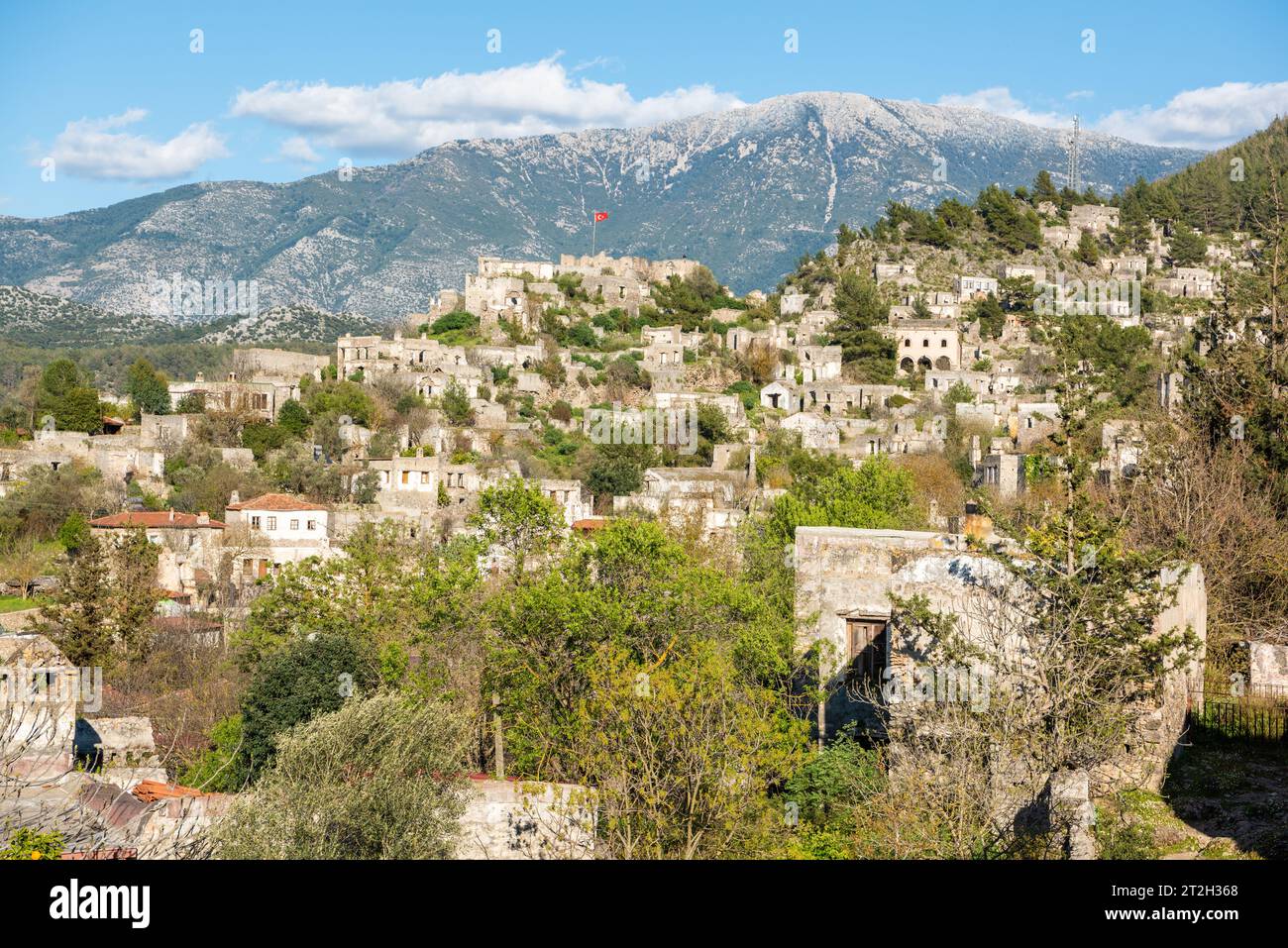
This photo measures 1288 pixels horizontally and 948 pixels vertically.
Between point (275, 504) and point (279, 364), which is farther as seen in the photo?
point (279, 364)

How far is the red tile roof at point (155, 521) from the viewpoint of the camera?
41.6 meters

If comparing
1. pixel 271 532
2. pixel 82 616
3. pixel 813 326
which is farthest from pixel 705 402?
pixel 82 616

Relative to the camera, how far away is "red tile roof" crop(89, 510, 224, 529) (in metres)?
41.6

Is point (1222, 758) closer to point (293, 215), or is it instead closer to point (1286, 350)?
point (1286, 350)

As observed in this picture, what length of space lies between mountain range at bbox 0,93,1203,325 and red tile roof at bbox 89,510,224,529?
7584 centimetres

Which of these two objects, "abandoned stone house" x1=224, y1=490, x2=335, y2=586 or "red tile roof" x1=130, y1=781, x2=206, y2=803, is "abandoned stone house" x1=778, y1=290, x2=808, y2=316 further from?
"red tile roof" x1=130, y1=781, x2=206, y2=803

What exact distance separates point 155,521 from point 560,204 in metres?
127

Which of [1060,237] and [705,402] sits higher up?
[1060,237]

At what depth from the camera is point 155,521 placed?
42125 mm

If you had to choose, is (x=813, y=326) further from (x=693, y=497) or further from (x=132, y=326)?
(x=132, y=326)

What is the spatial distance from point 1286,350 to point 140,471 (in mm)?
42183

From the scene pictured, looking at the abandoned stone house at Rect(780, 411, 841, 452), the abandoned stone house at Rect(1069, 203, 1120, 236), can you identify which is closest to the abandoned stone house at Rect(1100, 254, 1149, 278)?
the abandoned stone house at Rect(1069, 203, 1120, 236)

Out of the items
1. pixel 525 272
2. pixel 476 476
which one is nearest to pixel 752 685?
pixel 476 476

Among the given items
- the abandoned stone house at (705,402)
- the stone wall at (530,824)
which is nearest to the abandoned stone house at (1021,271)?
the abandoned stone house at (705,402)
